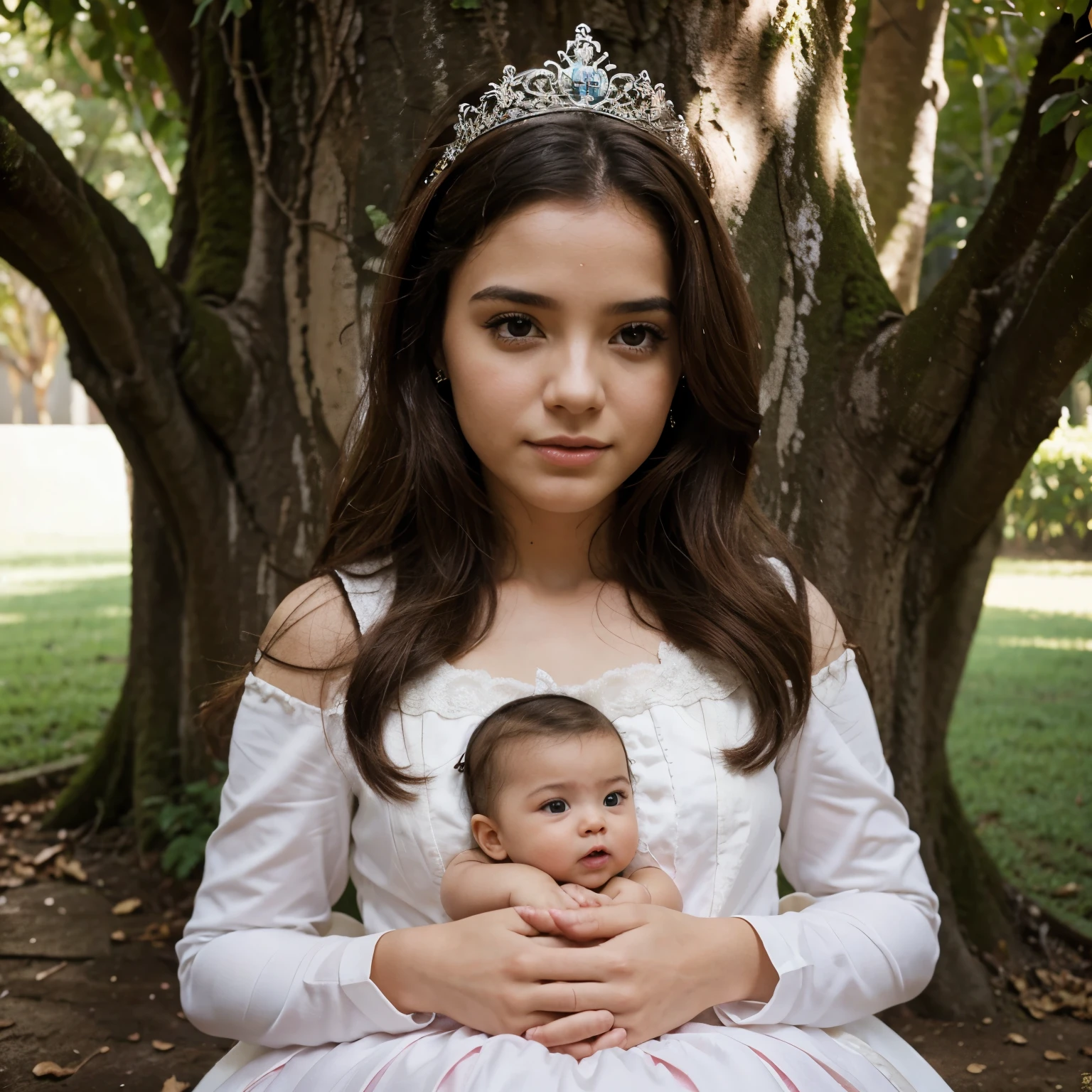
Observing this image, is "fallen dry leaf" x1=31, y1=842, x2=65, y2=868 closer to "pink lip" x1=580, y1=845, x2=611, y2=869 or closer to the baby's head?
the baby's head

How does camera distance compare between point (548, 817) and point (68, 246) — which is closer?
point (548, 817)

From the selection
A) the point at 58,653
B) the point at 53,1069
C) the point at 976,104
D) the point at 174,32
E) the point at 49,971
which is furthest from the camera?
the point at 58,653

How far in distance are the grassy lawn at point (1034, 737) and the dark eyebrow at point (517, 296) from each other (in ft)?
10.6

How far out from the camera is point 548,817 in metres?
1.71

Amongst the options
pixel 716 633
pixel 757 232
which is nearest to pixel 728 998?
pixel 716 633

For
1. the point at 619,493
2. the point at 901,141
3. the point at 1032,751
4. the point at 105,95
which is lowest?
the point at 1032,751

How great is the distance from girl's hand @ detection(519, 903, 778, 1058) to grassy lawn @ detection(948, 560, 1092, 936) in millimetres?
2700

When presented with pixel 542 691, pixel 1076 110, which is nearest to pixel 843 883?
pixel 542 691

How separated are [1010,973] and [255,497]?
8.73 feet

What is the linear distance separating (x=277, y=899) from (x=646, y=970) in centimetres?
62

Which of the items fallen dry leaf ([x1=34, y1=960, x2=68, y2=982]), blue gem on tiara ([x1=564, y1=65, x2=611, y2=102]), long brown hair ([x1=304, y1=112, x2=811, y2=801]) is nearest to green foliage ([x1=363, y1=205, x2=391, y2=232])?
long brown hair ([x1=304, y1=112, x2=811, y2=801])

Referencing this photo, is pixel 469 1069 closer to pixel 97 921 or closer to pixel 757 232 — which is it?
pixel 757 232

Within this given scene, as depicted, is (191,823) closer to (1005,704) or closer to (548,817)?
(548,817)

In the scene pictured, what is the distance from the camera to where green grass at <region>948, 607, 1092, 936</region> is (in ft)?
15.0
